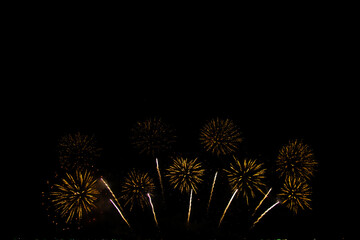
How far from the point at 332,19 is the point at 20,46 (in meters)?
18.4

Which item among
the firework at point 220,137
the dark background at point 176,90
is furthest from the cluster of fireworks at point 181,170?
the dark background at point 176,90

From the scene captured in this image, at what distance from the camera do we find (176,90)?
46.0 ft

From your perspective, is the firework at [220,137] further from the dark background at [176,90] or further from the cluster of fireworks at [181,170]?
the dark background at [176,90]

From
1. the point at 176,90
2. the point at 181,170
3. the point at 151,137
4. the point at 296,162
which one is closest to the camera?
the point at 181,170

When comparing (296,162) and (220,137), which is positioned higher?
(220,137)

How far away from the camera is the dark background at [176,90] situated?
1294 centimetres

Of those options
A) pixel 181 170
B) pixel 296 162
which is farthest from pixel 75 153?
pixel 296 162

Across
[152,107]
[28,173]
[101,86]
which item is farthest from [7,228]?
[152,107]

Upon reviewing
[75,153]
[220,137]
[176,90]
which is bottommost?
[75,153]

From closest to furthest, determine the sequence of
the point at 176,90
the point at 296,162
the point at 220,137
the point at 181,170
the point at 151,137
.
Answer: the point at 181,170, the point at 296,162, the point at 220,137, the point at 151,137, the point at 176,90

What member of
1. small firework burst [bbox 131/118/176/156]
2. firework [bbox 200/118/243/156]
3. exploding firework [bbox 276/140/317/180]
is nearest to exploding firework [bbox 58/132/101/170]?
small firework burst [bbox 131/118/176/156]

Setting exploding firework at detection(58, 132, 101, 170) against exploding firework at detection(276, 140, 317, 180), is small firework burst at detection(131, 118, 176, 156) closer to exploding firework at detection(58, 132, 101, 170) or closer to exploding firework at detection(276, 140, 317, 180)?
exploding firework at detection(58, 132, 101, 170)

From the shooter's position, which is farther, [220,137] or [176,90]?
[176,90]

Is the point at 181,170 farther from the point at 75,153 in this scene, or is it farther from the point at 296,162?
the point at 296,162
